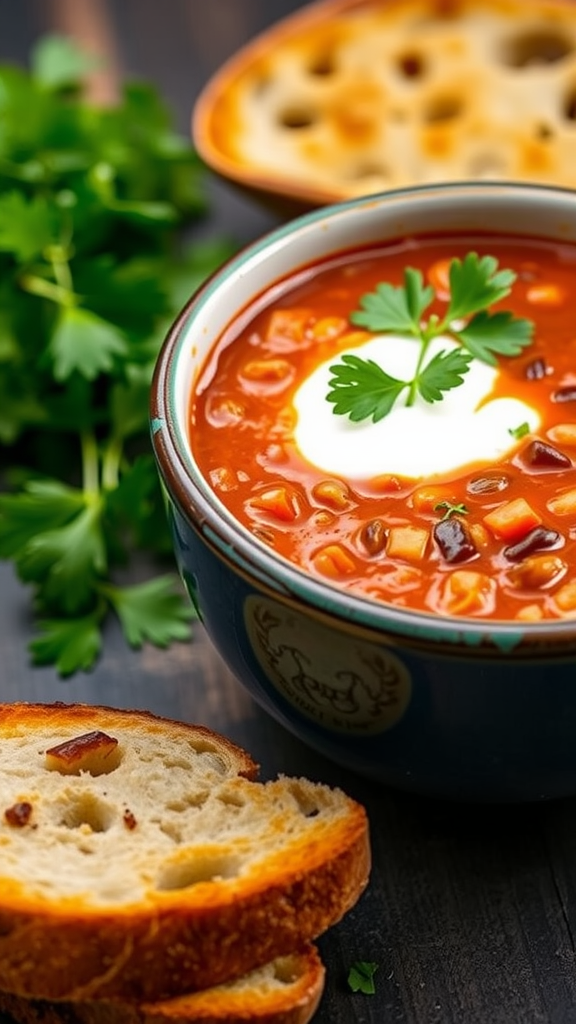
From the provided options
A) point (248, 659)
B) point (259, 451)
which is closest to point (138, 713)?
point (248, 659)

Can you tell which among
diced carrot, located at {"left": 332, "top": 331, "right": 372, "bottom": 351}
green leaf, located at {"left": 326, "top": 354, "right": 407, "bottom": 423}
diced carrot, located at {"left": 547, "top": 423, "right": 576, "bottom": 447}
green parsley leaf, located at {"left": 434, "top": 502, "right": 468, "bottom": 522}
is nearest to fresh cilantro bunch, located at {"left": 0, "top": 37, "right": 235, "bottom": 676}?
diced carrot, located at {"left": 332, "top": 331, "right": 372, "bottom": 351}

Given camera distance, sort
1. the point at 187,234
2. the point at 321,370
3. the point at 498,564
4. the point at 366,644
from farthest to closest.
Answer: the point at 187,234 → the point at 321,370 → the point at 498,564 → the point at 366,644

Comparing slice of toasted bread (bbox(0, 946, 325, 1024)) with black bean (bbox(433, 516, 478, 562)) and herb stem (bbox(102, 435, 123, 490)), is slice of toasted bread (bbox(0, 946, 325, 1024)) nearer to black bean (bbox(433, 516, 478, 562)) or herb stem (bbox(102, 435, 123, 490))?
black bean (bbox(433, 516, 478, 562))

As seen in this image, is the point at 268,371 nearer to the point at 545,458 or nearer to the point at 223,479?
the point at 223,479

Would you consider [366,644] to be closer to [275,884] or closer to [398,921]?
[275,884]

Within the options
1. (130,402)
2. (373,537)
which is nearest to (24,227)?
(130,402)

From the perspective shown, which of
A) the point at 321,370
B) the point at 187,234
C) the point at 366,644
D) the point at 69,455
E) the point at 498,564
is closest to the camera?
the point at 366,644

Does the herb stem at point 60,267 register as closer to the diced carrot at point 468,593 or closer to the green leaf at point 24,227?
the green leaf at point 24,227
